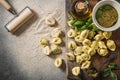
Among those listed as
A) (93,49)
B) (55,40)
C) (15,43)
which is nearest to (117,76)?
(93,49)

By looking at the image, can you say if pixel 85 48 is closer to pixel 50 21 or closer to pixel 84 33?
pixel 84 33

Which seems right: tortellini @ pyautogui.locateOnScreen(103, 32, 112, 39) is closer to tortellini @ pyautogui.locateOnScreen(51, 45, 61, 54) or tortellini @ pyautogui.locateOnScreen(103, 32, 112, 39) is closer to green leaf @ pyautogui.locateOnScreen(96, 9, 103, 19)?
green leaf @ pyautogui.locateOnScreen(96, 9, 103, 19)

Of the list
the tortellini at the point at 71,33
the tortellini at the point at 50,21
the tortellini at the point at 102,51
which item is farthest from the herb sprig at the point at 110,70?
the tortellini at the point at 50,21

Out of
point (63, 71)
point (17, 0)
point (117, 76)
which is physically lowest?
point (117, 76)

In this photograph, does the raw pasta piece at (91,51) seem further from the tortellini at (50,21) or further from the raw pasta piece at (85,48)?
the tortellini at (50,21)

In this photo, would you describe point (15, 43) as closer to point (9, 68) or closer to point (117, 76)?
point (9, 68)

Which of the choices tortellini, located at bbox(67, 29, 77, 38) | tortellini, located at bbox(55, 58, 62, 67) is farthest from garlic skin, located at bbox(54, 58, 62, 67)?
tortellini, located at bbox(67, 29, 77, 38)
